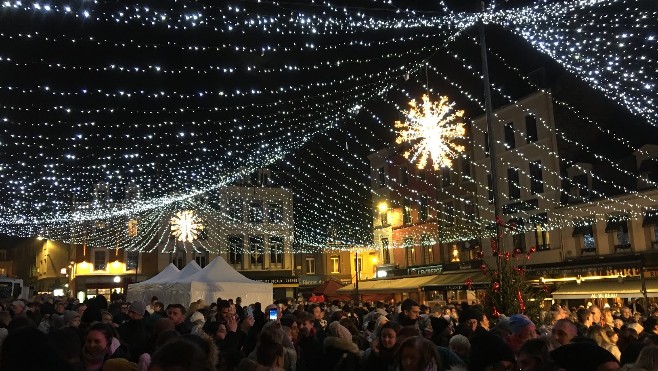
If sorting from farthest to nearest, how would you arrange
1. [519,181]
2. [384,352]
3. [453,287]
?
[519,181], [453,287], [384,352]

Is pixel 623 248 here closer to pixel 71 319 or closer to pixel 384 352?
pixel 71 319

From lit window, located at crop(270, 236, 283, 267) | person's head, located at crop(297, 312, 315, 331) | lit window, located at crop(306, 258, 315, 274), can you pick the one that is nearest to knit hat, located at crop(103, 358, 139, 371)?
person's head, located at crop(297, 312, 315, 331)

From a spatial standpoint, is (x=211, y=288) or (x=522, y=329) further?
(x=211, y=288)

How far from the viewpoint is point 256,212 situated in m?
52.0

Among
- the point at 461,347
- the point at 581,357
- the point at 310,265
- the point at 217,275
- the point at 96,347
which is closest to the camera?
the point at 581,357

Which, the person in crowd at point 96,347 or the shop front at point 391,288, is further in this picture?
the shop front at point 391,288

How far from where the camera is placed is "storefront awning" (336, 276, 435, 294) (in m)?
36.2

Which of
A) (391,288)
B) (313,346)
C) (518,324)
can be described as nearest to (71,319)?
(313,346)

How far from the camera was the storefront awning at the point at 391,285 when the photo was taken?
3621 cm

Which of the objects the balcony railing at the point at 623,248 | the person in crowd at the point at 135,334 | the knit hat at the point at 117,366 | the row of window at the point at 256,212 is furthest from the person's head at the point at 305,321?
the row of window at the point at 256,212

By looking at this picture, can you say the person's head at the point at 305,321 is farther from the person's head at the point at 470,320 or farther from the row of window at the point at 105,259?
the row of window at the point at 105,259

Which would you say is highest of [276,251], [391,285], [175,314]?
[276,251]

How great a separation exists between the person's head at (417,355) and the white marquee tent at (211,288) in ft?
52.4

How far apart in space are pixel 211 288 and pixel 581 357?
17.7 meters
